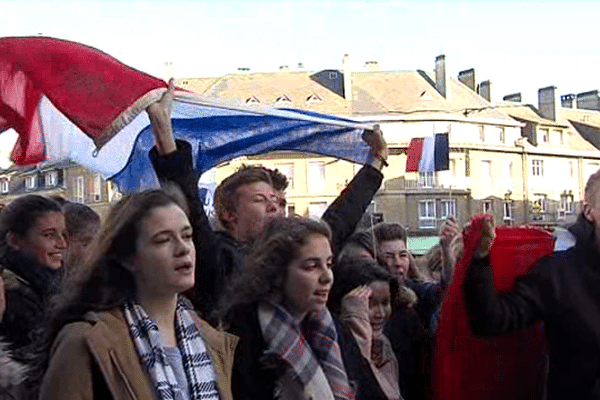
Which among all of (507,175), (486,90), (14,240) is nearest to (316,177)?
(507,175)

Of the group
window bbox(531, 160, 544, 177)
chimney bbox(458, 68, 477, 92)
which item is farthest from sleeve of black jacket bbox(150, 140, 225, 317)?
chimney bbox(458, 68, 477, 92)

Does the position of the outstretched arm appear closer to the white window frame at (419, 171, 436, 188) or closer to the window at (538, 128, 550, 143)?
the white window frame at (419, 171, 436, 188)

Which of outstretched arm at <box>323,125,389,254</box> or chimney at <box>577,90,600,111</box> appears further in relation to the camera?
chimney at <box>577,90,600,111</box>

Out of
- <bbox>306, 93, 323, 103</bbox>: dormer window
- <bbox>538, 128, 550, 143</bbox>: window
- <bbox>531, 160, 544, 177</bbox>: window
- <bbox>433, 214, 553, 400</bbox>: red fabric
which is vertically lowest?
<bbox>433, 214, 553, 400</bbox>: red fabric

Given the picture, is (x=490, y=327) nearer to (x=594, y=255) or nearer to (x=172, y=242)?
(x=594, y=255)

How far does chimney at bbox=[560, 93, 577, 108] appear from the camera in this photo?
83812 millimetres

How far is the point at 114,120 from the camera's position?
14.9 feet

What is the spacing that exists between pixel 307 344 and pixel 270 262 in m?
0.36

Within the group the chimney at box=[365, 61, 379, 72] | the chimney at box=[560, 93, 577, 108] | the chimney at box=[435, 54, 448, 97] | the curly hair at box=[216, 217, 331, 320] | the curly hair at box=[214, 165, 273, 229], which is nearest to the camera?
the curly hair at box=[216, 217, 331, 320]

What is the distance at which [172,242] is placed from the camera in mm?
3328

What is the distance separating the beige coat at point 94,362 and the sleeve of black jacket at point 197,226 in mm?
911

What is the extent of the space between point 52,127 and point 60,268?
54.8 inches

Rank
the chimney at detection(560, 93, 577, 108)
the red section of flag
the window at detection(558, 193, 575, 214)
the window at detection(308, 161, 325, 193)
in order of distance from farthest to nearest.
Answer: the chimney at detection(560, 93, 577, 108), the window at detection(558, 193, 575, 214), the window at detection(308, 161, 325, 193), the red section of flag

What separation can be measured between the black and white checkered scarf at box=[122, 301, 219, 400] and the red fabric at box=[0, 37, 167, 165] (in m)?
1.92
